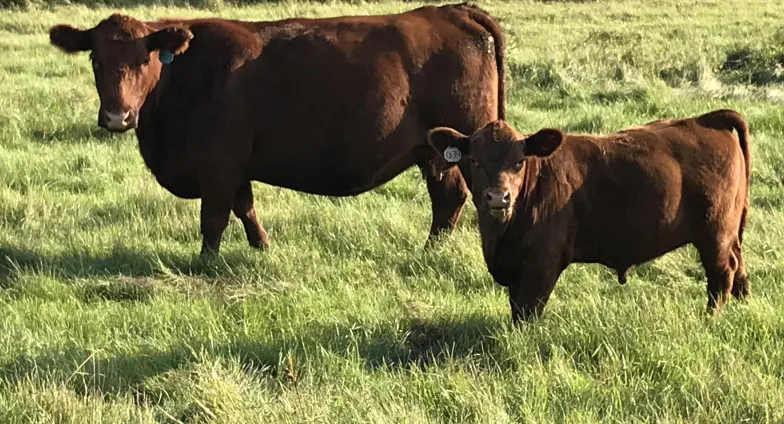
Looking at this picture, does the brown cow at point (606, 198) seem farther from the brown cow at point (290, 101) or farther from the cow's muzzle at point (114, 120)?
the cow's muzzle at point (114, 120)

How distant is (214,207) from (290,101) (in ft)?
2.99

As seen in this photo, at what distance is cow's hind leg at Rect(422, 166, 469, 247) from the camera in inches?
262

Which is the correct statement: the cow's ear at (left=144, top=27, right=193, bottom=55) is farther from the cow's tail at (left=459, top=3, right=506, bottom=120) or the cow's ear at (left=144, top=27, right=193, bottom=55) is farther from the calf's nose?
the calf's nose

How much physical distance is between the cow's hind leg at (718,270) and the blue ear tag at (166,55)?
11.6 ft

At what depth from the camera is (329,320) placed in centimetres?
466

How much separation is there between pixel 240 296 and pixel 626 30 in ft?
57.5

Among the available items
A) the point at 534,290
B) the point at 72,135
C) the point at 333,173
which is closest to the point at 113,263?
the point at 333,173

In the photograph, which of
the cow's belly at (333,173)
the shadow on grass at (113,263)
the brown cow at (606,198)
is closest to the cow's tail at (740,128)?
the brown cow at (606,198)

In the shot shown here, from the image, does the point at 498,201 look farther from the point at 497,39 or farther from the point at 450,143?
the point at 497,39

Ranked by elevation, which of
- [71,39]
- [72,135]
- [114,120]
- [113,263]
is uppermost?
[71,39]

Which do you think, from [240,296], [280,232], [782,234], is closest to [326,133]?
[280,232]

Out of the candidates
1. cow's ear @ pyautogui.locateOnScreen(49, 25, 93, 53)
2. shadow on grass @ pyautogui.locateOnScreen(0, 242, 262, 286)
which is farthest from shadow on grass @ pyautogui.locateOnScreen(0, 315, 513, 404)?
cow's ear @ pyautogui.locateOnScreen(49, 25, 93, 53)

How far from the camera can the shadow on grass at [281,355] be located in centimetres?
391

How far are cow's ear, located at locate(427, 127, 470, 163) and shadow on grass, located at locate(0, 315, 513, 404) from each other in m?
0.88
